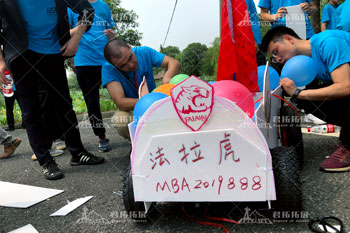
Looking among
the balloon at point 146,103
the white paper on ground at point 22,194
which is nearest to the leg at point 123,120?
the white paper on ground at point 22,194

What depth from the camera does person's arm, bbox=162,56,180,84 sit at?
2.62m

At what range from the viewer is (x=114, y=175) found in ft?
8.00

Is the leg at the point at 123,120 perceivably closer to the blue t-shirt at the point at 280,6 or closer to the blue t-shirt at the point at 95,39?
the blue t-shirt at the point at 95,39

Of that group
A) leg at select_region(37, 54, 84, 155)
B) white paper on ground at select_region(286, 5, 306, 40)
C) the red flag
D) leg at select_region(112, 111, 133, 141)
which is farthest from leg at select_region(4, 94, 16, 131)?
white paper on ground at select_region(286, 5, 306, 40)

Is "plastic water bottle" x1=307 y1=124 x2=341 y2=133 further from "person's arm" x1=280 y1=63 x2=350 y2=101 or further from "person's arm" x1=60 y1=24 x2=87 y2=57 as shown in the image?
"person's arm" x1=60 y1=24 x2=87 y2=57

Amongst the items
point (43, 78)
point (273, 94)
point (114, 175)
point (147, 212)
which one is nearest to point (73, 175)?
point (114, 175)

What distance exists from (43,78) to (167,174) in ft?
5.61

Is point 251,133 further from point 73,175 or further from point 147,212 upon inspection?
point 73,175

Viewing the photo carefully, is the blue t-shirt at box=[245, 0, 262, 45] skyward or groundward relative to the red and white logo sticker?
skyward

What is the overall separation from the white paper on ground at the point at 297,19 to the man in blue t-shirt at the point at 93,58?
1918 millimetres

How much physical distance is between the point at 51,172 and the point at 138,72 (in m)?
1.20

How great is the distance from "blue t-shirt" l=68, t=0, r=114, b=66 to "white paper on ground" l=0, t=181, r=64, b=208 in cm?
143

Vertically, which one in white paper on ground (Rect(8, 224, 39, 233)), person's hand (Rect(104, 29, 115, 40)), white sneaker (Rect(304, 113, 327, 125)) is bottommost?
white sneaker (Rect(304, 113, 327, 125))

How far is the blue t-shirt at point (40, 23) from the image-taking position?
2324mm
